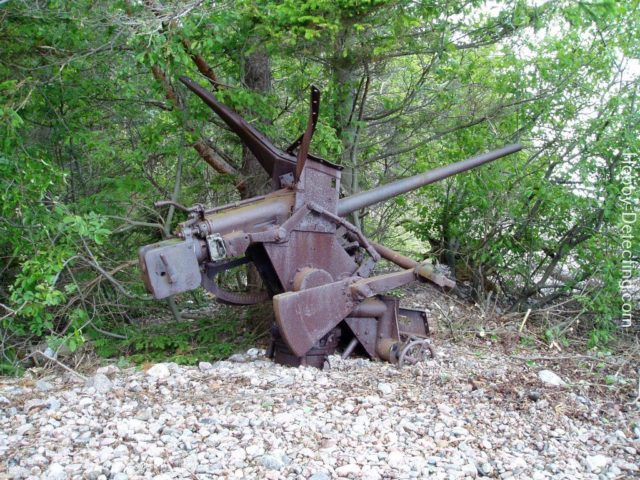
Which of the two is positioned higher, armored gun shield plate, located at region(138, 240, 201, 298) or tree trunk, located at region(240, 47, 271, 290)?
tree trunk, located at region(240, 47, 271, 290)

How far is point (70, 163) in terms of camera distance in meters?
7.41

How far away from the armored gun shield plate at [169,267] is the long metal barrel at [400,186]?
1.74 m

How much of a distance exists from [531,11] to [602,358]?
3710mm

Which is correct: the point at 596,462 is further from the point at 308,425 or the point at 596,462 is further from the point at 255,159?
the point at 255,159

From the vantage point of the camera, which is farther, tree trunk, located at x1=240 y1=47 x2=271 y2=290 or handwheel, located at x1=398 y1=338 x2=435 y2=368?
tree trunk, located at x1=240 y1=47 x2=271 y2=290

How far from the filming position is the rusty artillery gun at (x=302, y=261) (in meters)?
4.73

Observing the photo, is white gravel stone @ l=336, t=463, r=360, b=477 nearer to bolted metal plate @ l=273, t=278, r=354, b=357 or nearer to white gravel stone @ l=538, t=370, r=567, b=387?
bolted metal plate @ l=273, t=278, r=354, b=357

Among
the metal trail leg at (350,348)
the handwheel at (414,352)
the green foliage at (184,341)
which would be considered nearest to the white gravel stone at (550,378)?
the handwheel at (414,352)

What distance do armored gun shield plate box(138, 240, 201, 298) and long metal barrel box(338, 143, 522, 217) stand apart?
5.72 ft

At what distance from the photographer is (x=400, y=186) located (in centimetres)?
624

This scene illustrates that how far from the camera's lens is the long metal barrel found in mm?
5966

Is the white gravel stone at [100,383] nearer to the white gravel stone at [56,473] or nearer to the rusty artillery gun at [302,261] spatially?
the rusty artillery gun at [302,261]

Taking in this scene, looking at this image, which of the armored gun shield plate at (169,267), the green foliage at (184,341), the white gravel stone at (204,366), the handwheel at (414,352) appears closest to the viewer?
the armored gun shield plate at (169,267)

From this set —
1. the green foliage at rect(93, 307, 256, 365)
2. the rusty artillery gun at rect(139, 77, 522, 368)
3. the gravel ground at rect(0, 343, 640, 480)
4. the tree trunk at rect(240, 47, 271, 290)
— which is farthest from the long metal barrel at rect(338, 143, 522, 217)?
the green foliage at rect(93, 307, 256, 365)
